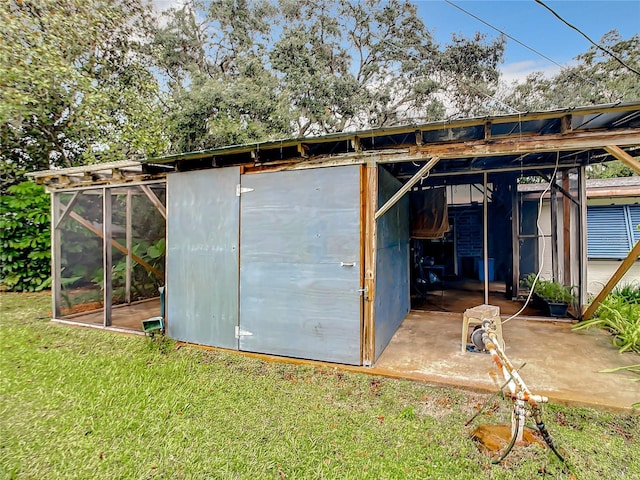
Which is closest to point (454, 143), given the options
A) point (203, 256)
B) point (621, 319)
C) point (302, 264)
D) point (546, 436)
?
point (302, 264)

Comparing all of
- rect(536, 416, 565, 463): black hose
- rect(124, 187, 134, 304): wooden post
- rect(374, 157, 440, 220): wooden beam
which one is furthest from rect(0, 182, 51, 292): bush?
rect(536, 416, 565, 463): black hose

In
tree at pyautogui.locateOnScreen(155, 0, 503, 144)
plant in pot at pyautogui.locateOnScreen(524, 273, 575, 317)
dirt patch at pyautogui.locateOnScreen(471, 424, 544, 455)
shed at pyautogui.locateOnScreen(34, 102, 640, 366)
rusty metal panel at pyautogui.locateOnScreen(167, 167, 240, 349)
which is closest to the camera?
dirt patch at pyautogui.locateOnScreen(471, 424, 544, 455)

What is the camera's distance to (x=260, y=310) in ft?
13.5

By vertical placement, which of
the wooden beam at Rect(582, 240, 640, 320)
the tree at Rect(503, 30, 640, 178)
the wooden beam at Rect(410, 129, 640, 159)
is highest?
the tree at Rect(503, 30, 640, 178)

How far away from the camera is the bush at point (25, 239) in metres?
7.64

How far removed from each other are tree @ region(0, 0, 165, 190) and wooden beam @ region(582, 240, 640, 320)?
1086 cm

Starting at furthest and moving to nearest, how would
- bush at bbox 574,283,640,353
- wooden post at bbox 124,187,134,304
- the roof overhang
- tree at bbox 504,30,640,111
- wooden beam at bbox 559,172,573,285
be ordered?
tree at bbox 504,30,640,111 → wooden post at bbox 124,187,134,304 → wooden beam at bbox 559,172,573,285 → bush at bbox 574,283,640,353 → the roof overhang

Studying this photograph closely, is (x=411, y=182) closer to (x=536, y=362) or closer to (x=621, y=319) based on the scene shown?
(x=536, y=362)

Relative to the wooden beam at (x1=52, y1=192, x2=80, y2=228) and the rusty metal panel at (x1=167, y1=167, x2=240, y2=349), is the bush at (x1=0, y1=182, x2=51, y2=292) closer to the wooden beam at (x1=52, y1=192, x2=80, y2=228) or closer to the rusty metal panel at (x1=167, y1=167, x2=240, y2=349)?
the wooden beam at (x1=52, y1=192, x2=80, y2=228)

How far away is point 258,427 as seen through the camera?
2.60 meters

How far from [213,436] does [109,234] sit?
4.09 meters

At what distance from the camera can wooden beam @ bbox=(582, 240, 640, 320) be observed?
3533mm

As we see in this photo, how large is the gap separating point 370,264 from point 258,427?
193cm

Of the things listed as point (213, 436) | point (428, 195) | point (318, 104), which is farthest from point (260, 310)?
point (318, 104)
